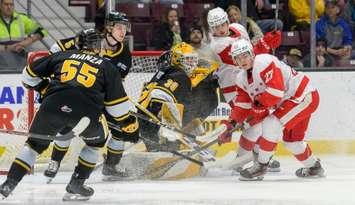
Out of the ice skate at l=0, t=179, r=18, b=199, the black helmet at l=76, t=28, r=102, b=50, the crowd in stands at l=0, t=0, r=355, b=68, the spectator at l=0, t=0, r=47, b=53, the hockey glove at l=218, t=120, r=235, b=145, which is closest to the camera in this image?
the ice skate at l=0, t=179, r=18, b=199

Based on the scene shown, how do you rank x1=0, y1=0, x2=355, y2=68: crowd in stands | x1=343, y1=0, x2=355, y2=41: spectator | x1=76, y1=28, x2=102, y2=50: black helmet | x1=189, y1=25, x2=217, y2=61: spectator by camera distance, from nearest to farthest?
x1=76, y1=28, x2=102, y2=50: black helmet
x1=189, y1=25, x2=217, y2=61: spectator
x1=0, y1=0, x2=355, y2=68: crowd in stands
x1=343, y1=0, x2=355, y2=41: spectator

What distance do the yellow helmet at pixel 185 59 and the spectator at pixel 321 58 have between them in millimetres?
1514

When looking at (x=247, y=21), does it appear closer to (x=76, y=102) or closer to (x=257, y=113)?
(x=257, y=113)

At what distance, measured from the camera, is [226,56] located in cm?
629

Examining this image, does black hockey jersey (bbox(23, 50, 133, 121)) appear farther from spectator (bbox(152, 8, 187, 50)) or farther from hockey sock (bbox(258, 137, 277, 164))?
spectator (bbox(152, 8, 187, 50))

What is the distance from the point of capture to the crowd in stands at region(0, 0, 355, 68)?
728 centimetres

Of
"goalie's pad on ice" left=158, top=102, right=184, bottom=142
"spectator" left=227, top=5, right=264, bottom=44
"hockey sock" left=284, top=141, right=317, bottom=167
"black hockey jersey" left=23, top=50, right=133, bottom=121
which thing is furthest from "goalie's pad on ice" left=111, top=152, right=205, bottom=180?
"spectator" left=227, top=5, right=264, bottom=44

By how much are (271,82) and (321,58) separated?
80.8 inches

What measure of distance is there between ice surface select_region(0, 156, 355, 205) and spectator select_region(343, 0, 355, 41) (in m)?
2.06

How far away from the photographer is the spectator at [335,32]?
7.72 metres

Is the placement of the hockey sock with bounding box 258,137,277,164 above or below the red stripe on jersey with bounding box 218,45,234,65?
below

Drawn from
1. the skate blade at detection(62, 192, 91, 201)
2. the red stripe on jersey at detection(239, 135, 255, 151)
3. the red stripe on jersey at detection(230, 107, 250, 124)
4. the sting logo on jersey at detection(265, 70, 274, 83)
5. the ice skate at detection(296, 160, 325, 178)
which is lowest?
the ice skate at detection(296, 160, 325, 178)

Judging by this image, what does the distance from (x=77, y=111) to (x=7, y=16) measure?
2.63 m

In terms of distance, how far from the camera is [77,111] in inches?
189
